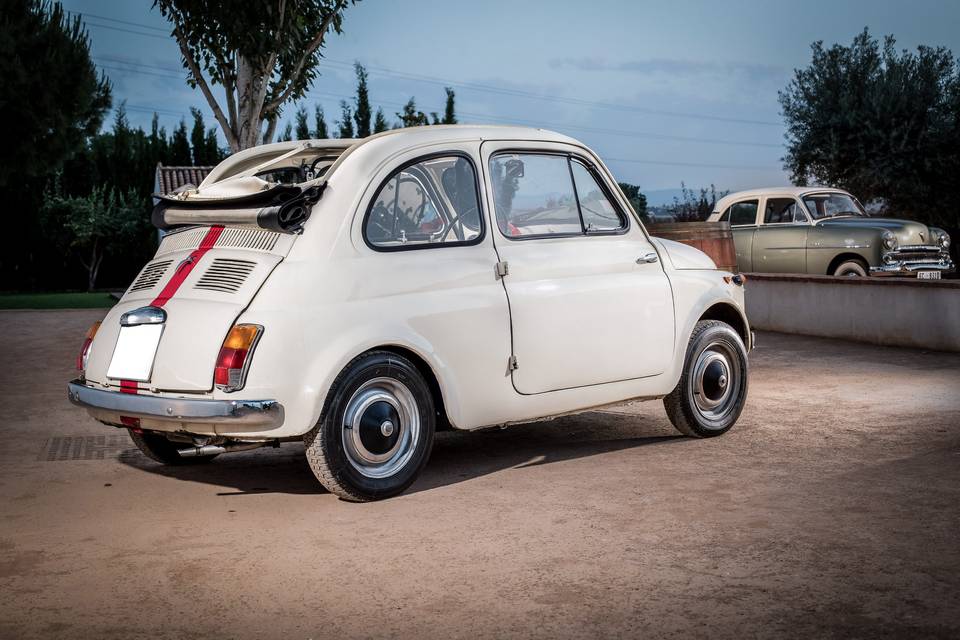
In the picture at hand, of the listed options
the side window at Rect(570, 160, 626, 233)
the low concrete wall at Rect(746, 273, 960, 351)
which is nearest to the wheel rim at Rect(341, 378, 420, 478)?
the side window at Rect(570, 160, 626, 233)

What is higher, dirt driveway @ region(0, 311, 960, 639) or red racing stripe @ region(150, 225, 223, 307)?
red racing stripe @ region(150, 225, 223, 307)

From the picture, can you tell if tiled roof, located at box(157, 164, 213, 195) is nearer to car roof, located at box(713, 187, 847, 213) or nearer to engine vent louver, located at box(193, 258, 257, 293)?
car roof, located at box(713, 187, 847, 213)

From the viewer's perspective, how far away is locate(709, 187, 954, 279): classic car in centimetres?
1758

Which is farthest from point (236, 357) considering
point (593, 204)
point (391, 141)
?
point (593, 204)

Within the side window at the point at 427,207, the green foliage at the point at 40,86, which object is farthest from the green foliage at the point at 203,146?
the side window at the point at 427,207

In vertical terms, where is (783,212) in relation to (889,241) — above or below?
above

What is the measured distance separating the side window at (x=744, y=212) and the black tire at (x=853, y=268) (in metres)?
1.86

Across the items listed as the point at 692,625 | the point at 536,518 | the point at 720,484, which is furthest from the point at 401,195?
the point at 692,625

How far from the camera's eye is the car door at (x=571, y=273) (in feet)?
22.2

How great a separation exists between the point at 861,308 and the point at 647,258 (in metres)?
7.84

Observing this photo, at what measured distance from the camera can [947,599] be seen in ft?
14.5

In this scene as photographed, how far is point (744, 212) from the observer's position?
64.7ft

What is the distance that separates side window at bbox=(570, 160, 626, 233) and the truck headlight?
Answer: 36.8ft

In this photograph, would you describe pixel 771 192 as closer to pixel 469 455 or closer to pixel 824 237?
pixel 824 237
